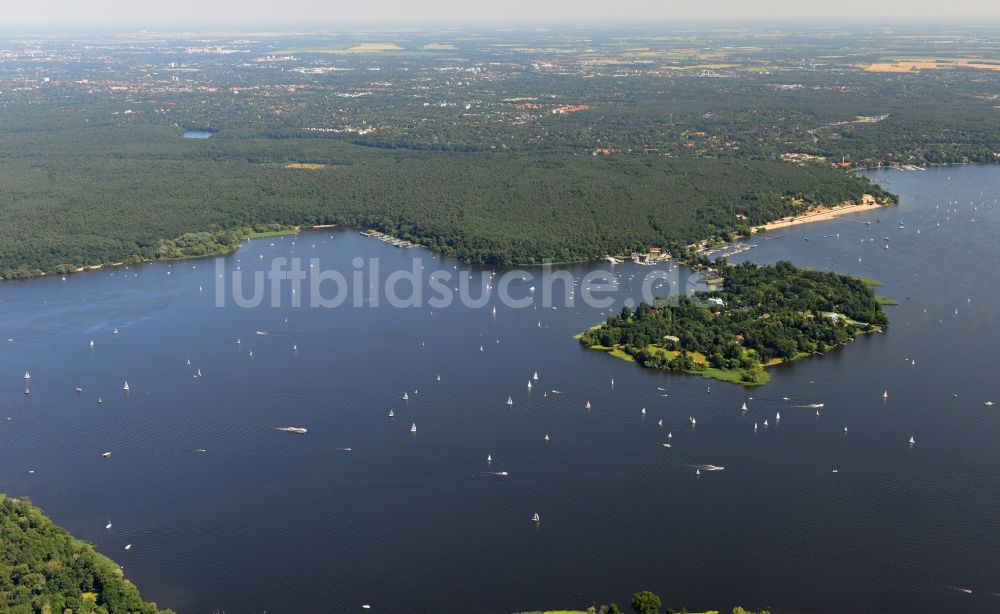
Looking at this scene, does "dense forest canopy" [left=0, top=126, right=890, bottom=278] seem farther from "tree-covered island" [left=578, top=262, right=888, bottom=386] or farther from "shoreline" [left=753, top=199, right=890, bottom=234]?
"tree-covered island" [left=578, top=262, right=888, bottom=386]

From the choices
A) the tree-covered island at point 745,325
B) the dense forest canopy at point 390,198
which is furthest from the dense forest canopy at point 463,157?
the tree-covered island at point 745,325

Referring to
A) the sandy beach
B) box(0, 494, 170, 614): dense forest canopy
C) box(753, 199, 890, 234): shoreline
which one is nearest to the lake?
box(0, 494, 170, 614): dense forest canopy

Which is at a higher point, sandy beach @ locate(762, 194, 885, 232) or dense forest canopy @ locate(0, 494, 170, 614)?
sandy beach @ locate(762, 194, 885, 232)

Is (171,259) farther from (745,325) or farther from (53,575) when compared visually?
(53,575)

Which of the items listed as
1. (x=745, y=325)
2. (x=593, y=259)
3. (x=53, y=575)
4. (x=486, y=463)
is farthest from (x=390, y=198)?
(x=53, y=575)

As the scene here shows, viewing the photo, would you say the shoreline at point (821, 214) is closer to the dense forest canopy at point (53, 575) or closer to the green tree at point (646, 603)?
the green tree at point (646, 603)

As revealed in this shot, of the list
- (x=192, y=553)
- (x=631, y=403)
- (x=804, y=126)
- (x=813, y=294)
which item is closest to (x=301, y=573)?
(x=192, y=553)
